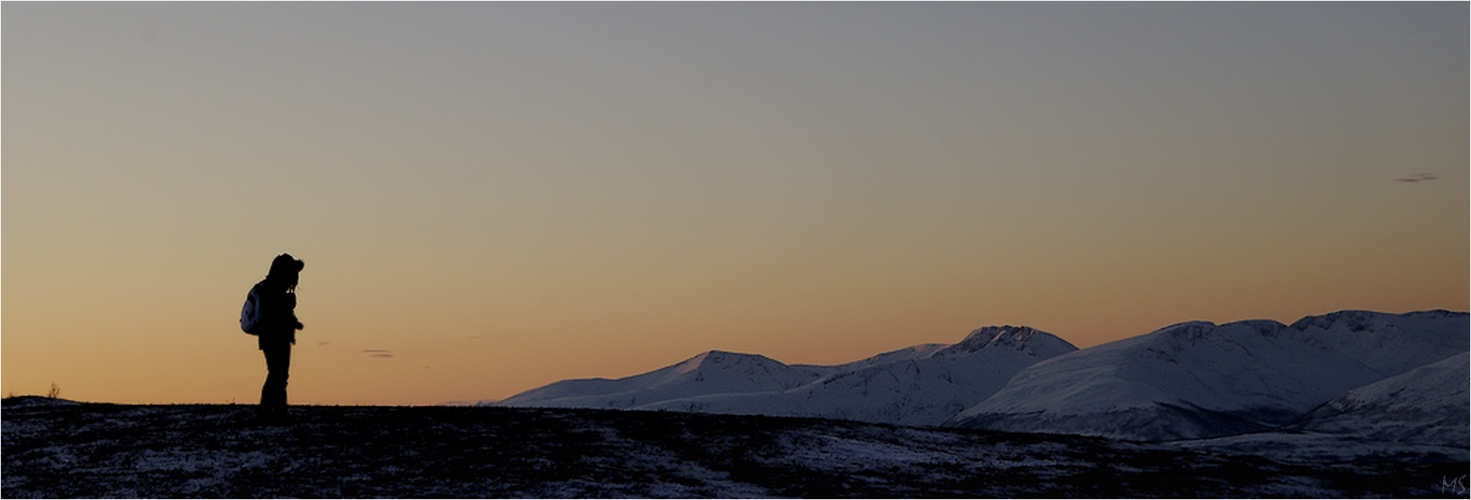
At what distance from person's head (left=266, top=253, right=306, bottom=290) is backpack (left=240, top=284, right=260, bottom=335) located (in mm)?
336

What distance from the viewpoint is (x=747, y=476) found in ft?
81.0

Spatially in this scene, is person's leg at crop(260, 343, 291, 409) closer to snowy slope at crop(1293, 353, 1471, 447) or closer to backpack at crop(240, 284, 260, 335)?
backpack at crop(240, 284, 260, 335)

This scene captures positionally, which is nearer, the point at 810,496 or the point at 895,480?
the point at 810,496

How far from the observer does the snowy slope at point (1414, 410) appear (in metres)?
155

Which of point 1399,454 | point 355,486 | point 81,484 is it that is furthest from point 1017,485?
point 1399,454

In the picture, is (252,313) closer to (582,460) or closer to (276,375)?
(276,375)

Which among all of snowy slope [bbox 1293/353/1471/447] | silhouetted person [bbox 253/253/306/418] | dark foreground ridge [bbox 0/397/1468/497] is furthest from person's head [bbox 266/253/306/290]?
snowy slope [bbox 1293/353/1471/447]

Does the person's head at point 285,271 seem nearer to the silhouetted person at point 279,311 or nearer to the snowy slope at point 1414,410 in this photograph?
the silhouetted person at point 279,311

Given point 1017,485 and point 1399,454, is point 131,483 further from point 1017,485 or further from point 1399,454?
point 1399,454

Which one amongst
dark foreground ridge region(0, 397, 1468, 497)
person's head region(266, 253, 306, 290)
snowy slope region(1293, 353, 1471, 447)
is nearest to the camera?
dark foreground ridge region(0, 397, 1468, 497)

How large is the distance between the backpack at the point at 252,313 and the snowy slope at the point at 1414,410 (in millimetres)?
137818

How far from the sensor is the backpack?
26.3 metres

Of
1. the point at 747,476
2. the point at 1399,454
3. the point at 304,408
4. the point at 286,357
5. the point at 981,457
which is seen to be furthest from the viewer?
the point at 1399,454

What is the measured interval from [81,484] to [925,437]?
15593 mm
